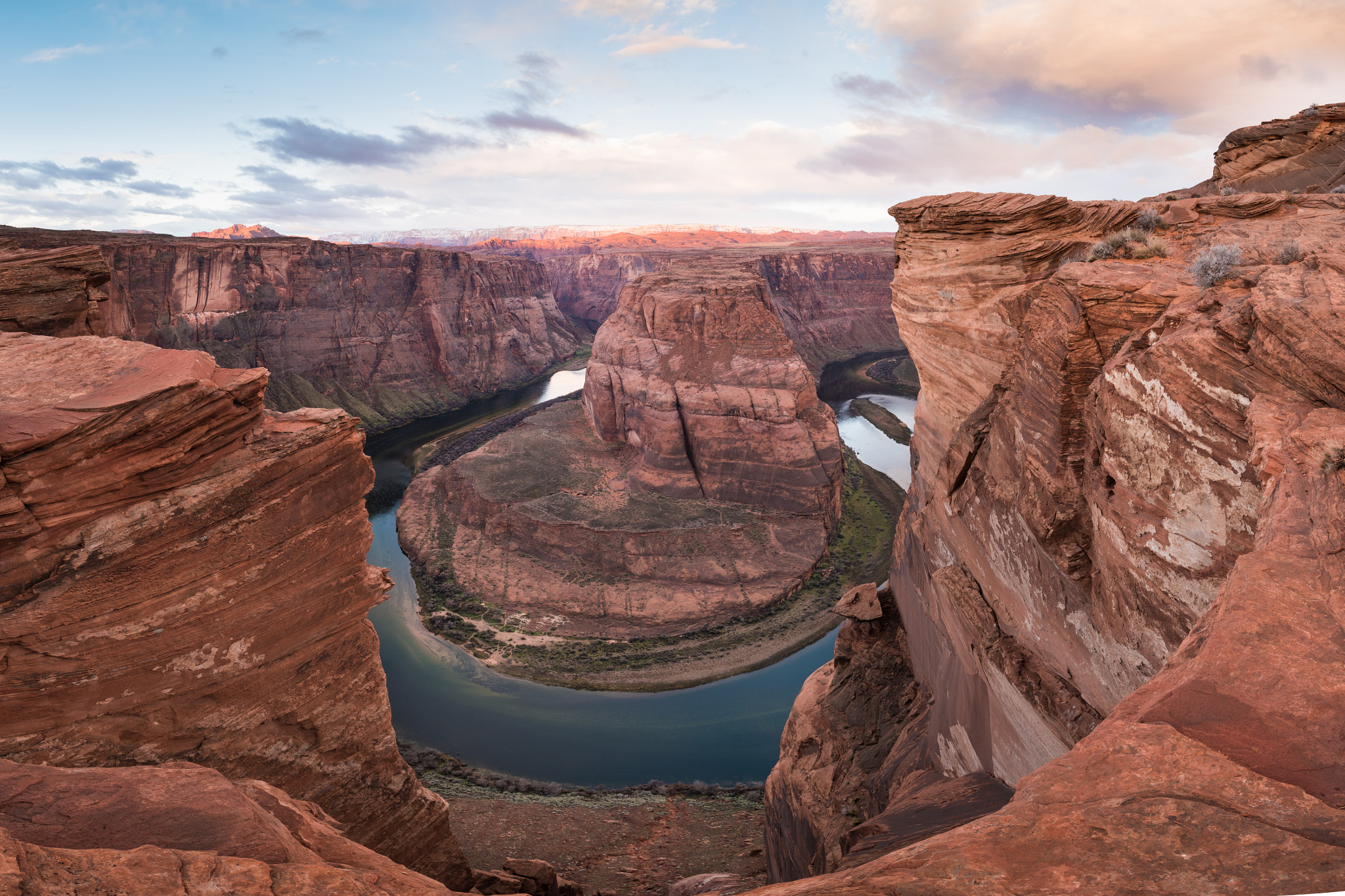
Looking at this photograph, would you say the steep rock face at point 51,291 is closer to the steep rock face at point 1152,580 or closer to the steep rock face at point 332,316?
the steep rock face at point 1152,580

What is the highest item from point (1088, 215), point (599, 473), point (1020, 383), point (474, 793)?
point (1088, 215)

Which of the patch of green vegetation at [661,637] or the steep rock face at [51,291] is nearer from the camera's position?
the steep rock face at [51,291]

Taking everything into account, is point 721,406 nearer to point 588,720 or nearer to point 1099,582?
point 588,720

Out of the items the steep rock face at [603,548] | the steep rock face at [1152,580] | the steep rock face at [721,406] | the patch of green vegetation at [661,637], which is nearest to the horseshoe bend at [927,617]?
the steep rock face at [1152,580]

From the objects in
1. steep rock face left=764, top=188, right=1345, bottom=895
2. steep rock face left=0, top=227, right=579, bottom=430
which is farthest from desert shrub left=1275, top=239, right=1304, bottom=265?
steep rock face left=0, top=227, right=579, bottom=430

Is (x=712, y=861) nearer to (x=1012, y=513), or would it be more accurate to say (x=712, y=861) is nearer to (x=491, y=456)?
(x=1012, y=513)

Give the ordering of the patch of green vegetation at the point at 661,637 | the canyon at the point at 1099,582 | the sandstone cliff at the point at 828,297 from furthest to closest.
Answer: the sandstone cliff at the point at 828,297, the patch of green vegetation at the point at 661,637, the canyon at the point at 1099,582

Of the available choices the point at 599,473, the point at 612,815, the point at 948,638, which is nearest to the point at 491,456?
the point at 599,473
